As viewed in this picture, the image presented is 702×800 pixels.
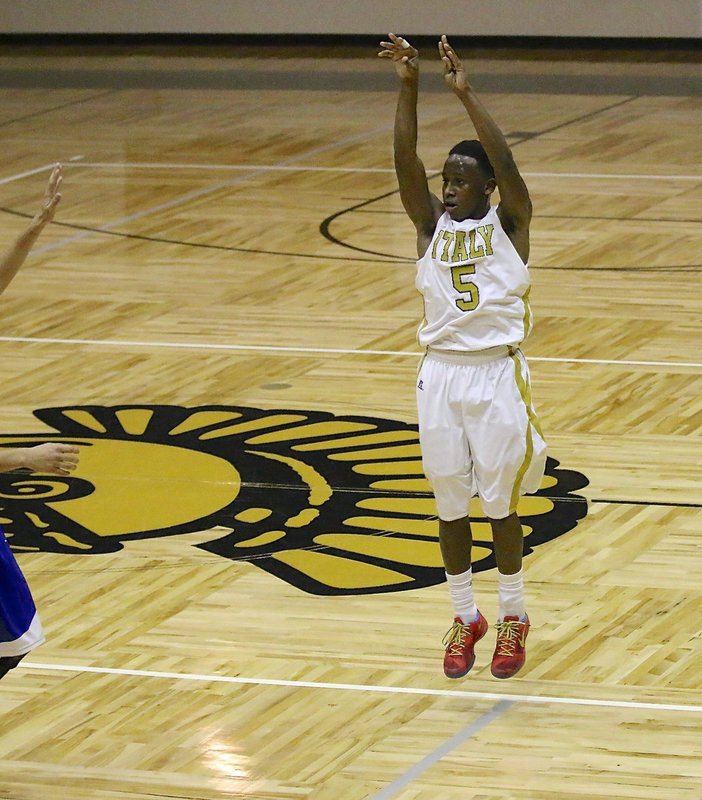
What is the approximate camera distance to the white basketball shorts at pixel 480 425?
453cm

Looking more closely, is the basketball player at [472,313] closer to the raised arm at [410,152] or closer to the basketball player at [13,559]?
the raised arm at [410,152]

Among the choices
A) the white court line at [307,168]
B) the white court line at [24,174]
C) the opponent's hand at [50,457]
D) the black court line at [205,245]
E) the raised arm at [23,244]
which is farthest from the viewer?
the white court line at [24,174]

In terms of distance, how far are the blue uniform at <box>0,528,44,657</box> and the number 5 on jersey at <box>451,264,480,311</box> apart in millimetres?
1360

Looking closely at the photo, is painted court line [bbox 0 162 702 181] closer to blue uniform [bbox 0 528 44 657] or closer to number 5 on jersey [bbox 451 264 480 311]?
number 5 on jersey [bbox 451 264 480 311]

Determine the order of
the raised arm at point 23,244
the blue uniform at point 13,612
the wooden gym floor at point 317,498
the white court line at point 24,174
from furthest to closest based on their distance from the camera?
the white court line at point 24,174
the wooden gym floor at point 317,498
the raised arm at point 23,244
the blue uniform at point 13,612

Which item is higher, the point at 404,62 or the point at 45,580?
the point at 404,62

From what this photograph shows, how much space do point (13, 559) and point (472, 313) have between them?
1.37 meters

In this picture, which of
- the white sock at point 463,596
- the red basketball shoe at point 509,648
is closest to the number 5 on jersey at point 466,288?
the white sock at point 463,596

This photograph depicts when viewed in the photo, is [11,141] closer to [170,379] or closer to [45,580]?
[170,379]

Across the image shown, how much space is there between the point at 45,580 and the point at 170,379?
2.39 meters

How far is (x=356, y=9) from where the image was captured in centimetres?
1944

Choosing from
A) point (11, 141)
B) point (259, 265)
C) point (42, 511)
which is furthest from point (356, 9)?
point (42, 511)

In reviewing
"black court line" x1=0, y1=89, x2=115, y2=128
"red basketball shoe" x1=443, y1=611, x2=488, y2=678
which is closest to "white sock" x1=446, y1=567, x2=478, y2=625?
"red basketball shoe" x1=443, y1=611, x2=488, y2=678

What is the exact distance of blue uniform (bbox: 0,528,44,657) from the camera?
3.94 metres
